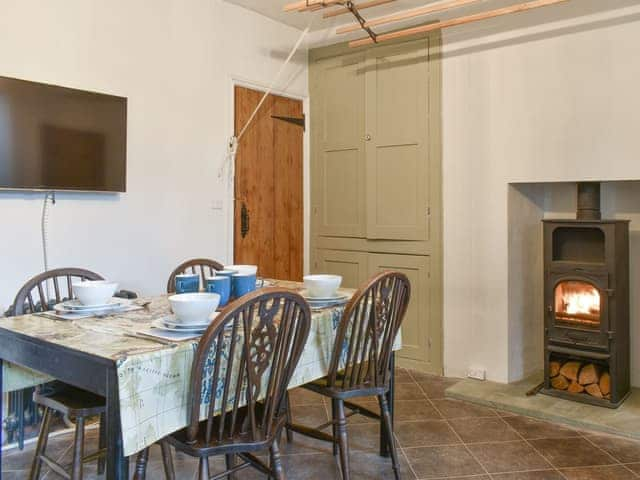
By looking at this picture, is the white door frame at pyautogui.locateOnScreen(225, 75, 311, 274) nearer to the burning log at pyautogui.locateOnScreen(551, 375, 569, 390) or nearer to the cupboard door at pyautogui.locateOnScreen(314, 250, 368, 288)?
the cupboard door at pyautogui.locateOnScreen(314, 250, 368, 288)

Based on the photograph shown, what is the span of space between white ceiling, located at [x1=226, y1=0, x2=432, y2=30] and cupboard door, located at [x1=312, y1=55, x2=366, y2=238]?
0.99 feet

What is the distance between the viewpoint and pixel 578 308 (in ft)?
11.3

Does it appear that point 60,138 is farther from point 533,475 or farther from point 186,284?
point 533,475

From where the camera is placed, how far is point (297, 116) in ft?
15.5

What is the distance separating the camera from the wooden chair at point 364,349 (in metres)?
2.20

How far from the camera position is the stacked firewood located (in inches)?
133

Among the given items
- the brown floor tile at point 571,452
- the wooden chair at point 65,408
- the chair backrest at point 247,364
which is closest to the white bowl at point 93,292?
the wooden chair at point 65,408

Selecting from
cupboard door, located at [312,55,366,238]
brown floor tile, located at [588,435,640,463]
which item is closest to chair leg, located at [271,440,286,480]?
brown floor tile, located at [588,435,640,463]

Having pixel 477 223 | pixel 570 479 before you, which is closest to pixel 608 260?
pixel 477 223

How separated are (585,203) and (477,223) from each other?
0.70 m

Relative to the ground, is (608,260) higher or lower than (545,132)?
lower

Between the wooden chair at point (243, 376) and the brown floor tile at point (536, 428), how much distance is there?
1742 mm

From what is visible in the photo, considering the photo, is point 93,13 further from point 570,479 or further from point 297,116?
point 570,479

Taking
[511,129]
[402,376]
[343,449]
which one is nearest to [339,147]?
[511,129]
